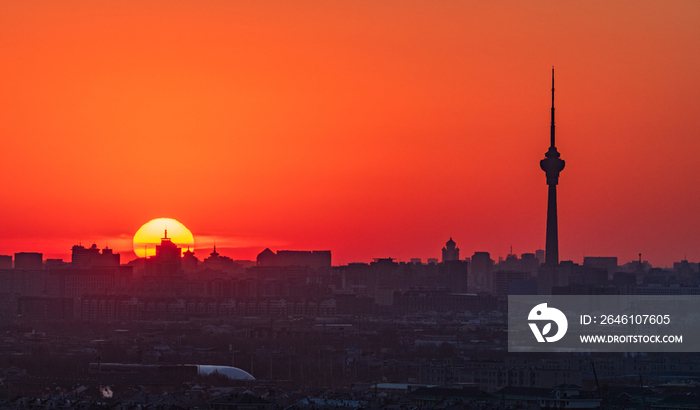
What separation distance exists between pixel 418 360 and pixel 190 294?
286 feet

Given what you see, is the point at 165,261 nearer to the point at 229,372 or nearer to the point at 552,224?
the point at 552,224

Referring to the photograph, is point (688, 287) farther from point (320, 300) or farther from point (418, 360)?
point (418, 360)

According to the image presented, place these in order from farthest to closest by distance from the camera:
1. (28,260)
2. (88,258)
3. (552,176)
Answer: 1. (28,260)
2. (88,258)
3. (552,176)

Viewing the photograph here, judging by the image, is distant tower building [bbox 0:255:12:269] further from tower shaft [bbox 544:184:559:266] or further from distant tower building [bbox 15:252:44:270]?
tower shaft [bbox 544:184:559:266]

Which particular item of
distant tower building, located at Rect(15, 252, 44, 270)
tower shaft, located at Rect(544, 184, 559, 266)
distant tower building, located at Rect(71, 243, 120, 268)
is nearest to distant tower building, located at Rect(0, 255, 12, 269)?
distant tower building, located at Rect(15, 252, 44, 270)

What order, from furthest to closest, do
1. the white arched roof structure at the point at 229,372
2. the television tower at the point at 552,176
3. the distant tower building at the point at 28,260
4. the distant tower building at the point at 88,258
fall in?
1. the distant tower building at the point at 28,260
2. the distant tower building at the point at 88,258
3. the television tower at the point at 552,176
4. the white arched roof structure at the point at 229,372

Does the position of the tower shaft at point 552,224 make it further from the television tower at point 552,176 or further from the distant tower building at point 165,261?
the distant tower building at point 165,261

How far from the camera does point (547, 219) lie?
12950cm

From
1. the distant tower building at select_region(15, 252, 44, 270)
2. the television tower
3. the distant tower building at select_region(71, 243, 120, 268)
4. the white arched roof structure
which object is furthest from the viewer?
the distant tower building at select_region(15, 252, 44, 270)

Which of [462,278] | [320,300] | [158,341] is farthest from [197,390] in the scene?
[462,278]

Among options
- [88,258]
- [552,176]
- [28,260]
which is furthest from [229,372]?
[28,260]

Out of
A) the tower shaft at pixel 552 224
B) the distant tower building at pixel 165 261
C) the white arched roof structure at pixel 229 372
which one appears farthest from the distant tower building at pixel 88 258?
the white arched roof structure at pixel 229 372

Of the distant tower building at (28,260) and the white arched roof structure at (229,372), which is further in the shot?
the distant tower building at (28,260)

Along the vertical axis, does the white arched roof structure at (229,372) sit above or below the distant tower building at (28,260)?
below
